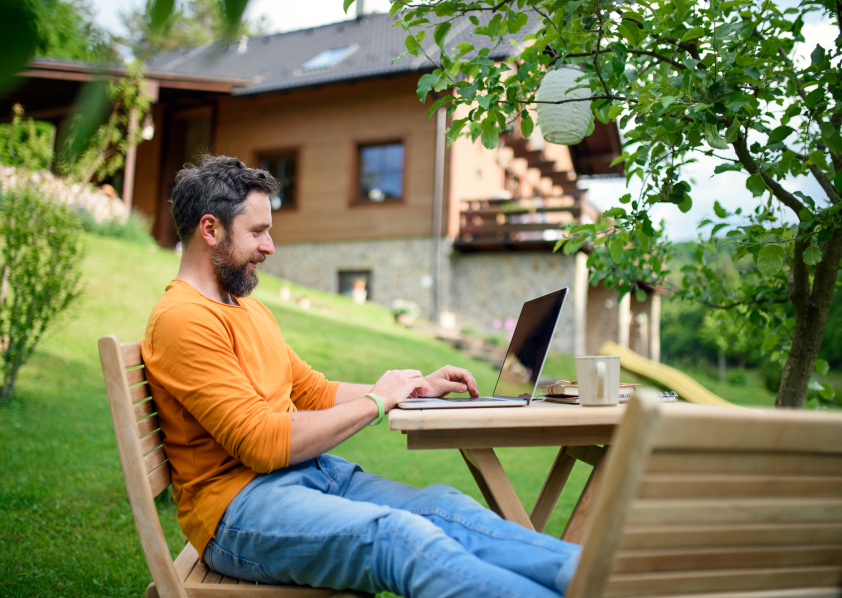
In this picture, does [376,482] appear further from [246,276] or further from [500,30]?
[500,30]

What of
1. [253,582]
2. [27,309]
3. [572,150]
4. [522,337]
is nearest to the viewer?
[253,582]

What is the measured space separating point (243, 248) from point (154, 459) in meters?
0.64

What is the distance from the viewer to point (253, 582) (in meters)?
1.55

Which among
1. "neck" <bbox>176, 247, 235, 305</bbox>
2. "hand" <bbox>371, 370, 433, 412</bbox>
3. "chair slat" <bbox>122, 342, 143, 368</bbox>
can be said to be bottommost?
"hand" <bbox>371, 370, 433, 412</bbox>

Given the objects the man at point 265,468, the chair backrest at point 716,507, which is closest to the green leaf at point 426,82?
the man at point 265,468

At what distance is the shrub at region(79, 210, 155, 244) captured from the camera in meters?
10.2

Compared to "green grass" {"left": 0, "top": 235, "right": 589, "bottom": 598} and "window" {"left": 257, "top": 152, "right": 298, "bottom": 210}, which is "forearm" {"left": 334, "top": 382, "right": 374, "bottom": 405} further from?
"window" {"left": 257, "top": 152, "right": 298, "bottom": 210}

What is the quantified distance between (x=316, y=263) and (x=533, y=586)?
12.3m

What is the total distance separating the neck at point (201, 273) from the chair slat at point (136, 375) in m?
0.28

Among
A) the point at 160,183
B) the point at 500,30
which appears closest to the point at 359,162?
the point at 160,183

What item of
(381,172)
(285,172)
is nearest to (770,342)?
(381,172)

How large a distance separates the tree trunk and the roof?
9.35 m

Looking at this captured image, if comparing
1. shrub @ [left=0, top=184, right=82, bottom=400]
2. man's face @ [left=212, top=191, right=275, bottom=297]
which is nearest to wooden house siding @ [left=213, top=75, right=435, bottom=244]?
shrub @ [left=0, top=184, right=82, bottom=400]

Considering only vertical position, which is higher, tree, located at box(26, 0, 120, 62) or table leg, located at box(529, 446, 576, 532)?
tree, located at box(26, 0, 120, 62)
